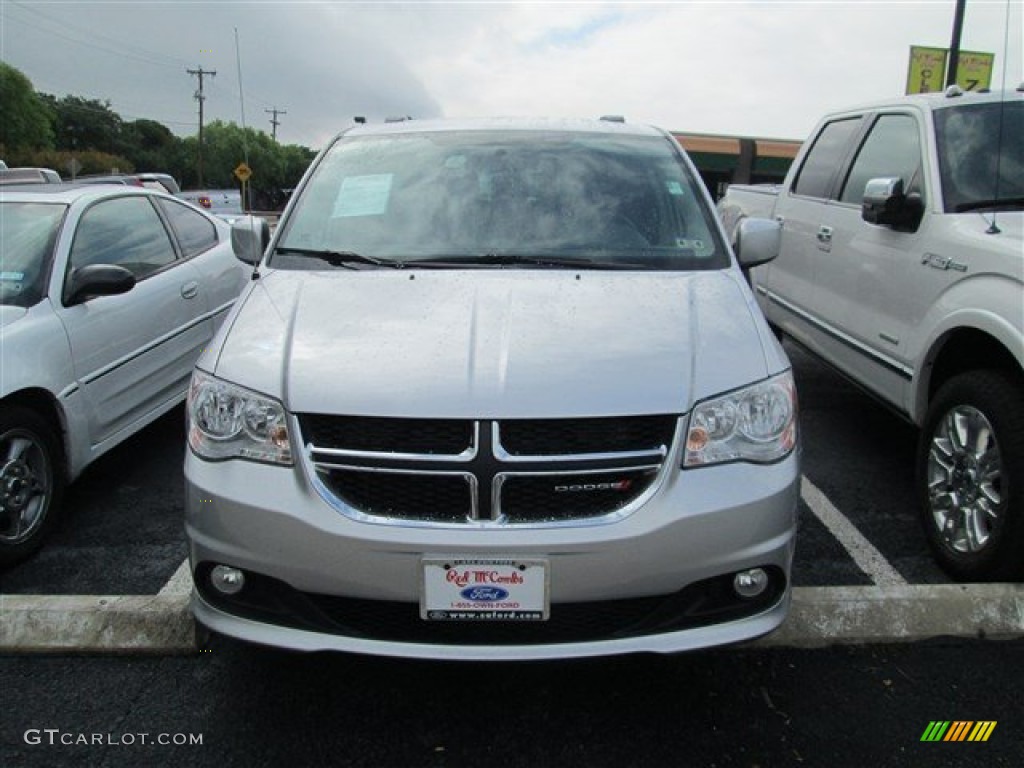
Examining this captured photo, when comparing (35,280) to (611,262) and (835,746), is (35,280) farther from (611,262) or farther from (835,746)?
(835,746)

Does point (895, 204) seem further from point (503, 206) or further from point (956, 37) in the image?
point (956, 37)

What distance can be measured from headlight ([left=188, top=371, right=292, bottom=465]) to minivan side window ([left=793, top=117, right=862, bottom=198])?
13.4 ft

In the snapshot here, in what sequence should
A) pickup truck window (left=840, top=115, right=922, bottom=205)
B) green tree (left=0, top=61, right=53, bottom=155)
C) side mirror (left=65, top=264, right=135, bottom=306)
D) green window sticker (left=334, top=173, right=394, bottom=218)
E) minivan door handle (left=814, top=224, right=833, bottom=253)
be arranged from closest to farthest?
green window sticker (left=334, top=173, right=394, bottom=218) → side mirror (left=65, top=264, right=135, bottom=306) → pickup truck window (left=840, top=115, right=922, bottom=205) → minivan door handle (left=814, top=224, right=833, bottom=253) → green tree (left=0, top=61, right=53, bottom=155)

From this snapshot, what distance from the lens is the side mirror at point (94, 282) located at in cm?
378

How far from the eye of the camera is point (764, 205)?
6.11m

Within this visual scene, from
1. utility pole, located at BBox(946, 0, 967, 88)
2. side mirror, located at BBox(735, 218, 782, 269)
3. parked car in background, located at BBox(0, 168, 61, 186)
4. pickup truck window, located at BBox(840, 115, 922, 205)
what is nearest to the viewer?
side mirror, located at BBox(735, 218, 782, 269)

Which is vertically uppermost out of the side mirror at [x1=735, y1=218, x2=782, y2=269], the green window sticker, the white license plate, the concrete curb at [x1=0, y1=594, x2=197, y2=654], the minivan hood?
the green window sticker

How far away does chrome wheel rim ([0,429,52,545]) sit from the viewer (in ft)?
10.9

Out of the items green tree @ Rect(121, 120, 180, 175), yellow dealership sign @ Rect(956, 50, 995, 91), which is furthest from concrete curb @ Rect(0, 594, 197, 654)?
green tree @ Rect(121, 120, 180, 175)

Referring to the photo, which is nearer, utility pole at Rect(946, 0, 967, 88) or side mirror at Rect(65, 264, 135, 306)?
side mirror at Rect(65, 264, 135, 306)

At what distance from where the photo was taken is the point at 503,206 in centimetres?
318

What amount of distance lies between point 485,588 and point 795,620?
130cm

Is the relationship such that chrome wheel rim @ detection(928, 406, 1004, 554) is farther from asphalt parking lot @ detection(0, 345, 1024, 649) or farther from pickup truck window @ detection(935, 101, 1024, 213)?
pickup truck window @ detection(935, 101, 1024, 213)

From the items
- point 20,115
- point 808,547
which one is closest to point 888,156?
point 808,547
